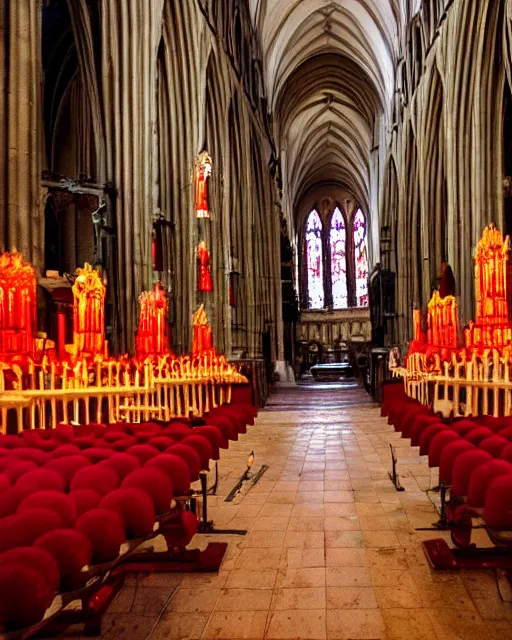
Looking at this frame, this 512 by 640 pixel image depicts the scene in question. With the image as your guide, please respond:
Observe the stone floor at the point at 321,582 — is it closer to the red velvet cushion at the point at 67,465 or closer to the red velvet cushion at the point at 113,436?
the red velvet cushion at the point at 67,465

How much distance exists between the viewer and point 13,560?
7.19ft

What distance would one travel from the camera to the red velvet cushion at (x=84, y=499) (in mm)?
2971

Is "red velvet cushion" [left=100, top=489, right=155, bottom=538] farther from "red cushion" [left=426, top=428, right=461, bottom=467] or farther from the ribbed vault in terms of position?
the ribbed vault

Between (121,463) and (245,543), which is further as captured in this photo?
(245,543)

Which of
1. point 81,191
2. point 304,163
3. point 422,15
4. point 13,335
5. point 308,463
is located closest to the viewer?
point 308,463

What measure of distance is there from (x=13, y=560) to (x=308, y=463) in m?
5.78

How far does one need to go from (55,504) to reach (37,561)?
56cm

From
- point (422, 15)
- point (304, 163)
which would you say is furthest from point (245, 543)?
point (304, 163)

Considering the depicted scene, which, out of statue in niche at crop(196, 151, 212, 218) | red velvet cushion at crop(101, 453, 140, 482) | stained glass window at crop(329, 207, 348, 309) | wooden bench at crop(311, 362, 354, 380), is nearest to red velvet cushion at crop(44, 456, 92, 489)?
red velvet cushion at crop(101, 453, 140, 482)

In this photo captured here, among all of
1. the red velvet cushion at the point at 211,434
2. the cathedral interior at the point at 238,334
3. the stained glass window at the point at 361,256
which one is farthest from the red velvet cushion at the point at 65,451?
the stained glass window at the point at 361,256

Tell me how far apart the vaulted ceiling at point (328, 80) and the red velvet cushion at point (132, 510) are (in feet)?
83.6

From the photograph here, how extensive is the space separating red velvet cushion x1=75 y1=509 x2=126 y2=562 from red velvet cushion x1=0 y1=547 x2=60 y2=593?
0.34 m

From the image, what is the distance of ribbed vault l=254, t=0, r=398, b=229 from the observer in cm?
2819

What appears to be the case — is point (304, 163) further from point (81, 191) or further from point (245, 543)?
point (245, 543)
